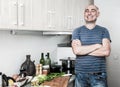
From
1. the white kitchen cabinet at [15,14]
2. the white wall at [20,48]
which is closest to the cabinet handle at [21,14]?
the white kitchen cabinet at [15,14]

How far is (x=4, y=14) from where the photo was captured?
2.39 m

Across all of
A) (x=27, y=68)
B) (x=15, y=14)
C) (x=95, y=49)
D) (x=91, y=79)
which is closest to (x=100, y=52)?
(x=95, y=49)

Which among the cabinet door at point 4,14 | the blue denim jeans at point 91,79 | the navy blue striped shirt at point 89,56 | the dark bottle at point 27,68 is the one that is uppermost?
the cabinet door at point 4,14

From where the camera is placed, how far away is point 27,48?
339cm

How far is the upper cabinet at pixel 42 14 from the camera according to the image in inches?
96.4

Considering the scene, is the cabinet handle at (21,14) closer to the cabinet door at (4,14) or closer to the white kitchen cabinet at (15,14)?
the white kitchen cabinet at (15,14)

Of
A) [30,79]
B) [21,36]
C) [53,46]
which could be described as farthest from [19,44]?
[53,46]

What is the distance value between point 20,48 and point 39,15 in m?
0.58

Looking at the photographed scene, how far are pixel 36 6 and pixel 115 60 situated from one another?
162 centimetres

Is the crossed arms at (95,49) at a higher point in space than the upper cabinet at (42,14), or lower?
lower

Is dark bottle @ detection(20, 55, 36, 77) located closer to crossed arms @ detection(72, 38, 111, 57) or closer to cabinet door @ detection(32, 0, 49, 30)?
cabinet door @ detection(32, 0, 49, 30)

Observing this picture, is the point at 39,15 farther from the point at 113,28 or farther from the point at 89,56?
the point at 113,28

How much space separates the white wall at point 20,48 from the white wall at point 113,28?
0.89 m

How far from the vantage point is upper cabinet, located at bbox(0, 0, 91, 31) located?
8.03 ft
